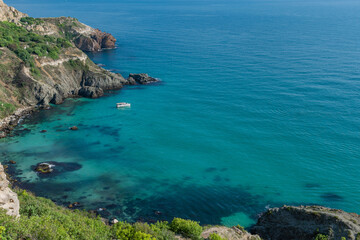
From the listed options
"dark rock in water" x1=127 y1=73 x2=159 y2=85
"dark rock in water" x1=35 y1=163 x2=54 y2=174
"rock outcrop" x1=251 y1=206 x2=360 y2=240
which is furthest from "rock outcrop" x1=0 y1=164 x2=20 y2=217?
"dark rock in water" x1=127 y1=73 x2=159 y2=85

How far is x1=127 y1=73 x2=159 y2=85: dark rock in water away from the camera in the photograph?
120 meters

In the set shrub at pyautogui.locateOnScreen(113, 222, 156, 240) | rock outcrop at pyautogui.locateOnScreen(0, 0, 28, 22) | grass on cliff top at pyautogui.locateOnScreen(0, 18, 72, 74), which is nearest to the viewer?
shrub at pyautogui.locateOnScreen(113, 222, 156, 240)

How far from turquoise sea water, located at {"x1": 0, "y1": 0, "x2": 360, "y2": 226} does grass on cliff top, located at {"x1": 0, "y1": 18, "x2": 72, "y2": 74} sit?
62.6 feet

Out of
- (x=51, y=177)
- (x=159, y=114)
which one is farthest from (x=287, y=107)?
(x=51, y=177)

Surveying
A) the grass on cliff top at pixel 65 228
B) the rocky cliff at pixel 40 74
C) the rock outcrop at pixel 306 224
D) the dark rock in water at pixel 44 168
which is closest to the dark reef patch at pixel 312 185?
the rock outcrop at pixel 306 224

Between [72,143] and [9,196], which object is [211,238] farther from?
[72,143]

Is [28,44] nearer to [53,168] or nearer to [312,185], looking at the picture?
[53,168]

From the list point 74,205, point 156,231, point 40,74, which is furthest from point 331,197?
point 40,74

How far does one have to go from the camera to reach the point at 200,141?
78688 millimetres

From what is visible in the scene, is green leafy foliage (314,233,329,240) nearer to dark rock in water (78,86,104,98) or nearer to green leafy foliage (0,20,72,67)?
dark rock in water (78,86,104,98)

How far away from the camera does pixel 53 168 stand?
65688mm

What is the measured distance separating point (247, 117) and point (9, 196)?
68017mm

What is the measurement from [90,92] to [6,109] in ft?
89.0

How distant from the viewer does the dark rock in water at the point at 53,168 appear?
63800 millimetres
